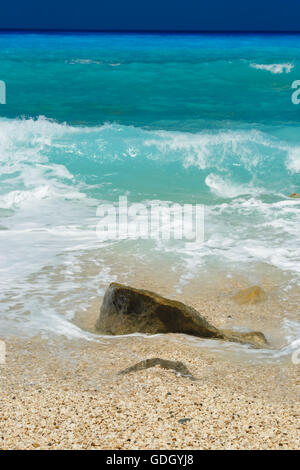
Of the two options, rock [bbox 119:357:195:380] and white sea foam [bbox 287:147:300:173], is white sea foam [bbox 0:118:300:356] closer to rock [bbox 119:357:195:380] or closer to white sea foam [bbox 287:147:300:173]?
white sea foam [bbox 287:147:300:173]

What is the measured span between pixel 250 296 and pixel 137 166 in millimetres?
7548

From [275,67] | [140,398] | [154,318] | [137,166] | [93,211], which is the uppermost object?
[275,67]

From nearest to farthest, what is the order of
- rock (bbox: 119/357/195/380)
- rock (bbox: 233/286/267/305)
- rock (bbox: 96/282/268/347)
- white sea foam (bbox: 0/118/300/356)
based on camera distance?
rock (bbox: 119/357/195/380)
rock (bbox: 96/282/268/347)
rock (bbox: 233/286/267/305)
white sea foam (bbox: 0/118/300/356)

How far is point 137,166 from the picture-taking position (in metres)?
12.1

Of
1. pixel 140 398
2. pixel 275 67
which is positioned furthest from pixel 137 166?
pixel 275 67

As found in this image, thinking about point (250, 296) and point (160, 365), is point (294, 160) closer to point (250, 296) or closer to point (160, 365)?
point (250, 296)

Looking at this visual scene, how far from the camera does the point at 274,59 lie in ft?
98.9

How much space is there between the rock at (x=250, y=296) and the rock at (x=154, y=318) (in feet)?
2.80

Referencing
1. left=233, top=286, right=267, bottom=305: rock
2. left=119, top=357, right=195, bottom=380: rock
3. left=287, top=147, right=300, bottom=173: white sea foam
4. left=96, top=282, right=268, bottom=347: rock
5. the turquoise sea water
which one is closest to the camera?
left=119, top=357, right=195, bottom=380: rock

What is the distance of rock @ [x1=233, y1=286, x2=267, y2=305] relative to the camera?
4980 mm

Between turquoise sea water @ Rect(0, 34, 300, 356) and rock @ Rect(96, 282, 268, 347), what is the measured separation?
40 cm

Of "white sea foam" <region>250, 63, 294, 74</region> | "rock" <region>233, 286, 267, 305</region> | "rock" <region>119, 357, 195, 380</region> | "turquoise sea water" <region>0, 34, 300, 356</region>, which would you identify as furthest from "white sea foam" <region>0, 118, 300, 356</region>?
"white sea foam" <region>250, 63, 294, 74</region>

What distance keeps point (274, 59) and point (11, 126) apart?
66.4ft
